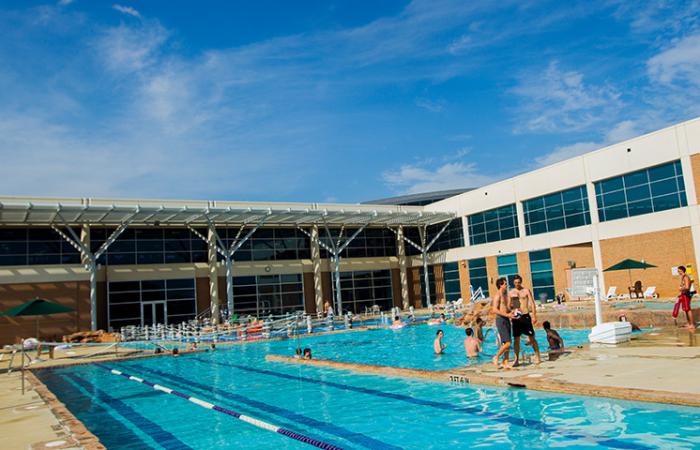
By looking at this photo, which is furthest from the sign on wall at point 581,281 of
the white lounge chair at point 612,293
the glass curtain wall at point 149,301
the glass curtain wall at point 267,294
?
the glass curtain wall at point 149,301

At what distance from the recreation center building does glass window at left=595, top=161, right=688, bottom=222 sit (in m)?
0.05

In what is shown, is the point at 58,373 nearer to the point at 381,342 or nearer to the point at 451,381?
the point at 381,342

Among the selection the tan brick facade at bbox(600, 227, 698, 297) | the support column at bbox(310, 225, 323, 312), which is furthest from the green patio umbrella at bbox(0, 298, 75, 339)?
the tan brick facade at bbox(600, 227, 698, 297)

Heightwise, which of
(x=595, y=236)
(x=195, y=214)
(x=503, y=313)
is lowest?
(x=503, y=313)

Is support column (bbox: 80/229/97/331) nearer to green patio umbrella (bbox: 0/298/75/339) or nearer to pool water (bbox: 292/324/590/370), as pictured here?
pool water (bbox: 292/324/590/370)

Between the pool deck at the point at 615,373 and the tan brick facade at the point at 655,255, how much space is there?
1524cm

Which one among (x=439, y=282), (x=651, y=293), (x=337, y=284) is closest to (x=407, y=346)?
(x=651, y=293)

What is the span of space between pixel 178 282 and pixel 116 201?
20.2ft

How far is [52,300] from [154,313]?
5702 millimetres

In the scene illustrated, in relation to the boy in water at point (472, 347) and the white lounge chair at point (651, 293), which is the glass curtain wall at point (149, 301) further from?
the white lounge chair at point (651, 293)

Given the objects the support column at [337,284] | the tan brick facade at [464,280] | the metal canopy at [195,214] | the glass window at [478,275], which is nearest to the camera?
the metal canopy at [195,214]

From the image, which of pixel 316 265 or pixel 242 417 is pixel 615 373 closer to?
pixel 242 417

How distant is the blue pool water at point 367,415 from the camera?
6.00 m

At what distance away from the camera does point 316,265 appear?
38.7 meters
